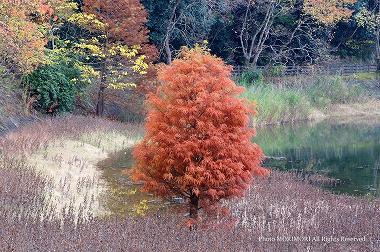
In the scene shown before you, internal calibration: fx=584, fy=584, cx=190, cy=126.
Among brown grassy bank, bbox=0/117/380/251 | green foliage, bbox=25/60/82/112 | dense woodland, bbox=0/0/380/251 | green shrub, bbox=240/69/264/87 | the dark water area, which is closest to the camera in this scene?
brown grassy bank, bbox=0/117/380/251

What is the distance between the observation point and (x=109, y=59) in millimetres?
32156

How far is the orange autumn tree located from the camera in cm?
1231

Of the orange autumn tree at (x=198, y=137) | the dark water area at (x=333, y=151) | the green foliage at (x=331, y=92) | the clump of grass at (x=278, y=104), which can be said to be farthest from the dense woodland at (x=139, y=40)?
the dark water area at (x=333, y=151)

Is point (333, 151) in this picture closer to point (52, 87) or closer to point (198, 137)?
point (52, 87)

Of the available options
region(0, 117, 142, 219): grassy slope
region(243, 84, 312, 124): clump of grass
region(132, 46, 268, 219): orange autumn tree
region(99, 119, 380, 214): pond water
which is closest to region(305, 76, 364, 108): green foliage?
region(243, 84, 312, 124): clump of grass

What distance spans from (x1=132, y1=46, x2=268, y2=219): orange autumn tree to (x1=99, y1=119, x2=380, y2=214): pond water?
1975 millimetres

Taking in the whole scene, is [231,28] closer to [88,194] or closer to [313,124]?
[313,124]

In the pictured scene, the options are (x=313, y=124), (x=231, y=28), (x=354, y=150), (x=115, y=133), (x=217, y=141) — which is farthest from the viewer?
(x=231, y=28)

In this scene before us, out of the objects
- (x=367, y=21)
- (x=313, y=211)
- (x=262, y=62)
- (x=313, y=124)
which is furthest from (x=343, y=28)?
(x=313, y=211)

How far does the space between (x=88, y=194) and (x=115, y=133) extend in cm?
1227

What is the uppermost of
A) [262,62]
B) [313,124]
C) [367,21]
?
[367,21]

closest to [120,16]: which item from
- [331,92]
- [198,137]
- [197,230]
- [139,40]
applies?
[139,40]

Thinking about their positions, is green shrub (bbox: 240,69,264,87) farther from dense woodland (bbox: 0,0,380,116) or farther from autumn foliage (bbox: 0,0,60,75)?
autumn foliage (bbox: 0,0,60,75)

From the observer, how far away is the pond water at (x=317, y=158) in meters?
16.1
